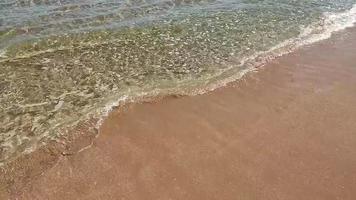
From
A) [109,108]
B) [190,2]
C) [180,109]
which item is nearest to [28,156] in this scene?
[109,108]

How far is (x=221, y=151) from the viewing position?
7199 millimetres

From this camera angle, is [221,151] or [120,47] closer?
[221,151]

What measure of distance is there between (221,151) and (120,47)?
4.71 m

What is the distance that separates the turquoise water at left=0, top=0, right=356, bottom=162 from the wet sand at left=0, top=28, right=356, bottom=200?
617 millimetres

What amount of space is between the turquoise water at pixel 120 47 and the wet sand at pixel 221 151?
617mm

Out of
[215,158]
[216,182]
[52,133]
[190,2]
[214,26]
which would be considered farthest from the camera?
[190,2]

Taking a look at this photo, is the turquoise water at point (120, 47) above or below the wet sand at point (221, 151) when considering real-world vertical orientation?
above

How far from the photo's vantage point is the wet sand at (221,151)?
6.44 m

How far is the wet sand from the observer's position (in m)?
6.44

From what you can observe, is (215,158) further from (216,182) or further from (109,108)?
(109,108)

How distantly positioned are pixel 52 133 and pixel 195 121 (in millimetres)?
2409

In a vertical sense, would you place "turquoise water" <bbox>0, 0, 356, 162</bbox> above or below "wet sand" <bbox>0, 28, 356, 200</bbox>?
above

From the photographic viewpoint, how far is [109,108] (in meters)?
8.33

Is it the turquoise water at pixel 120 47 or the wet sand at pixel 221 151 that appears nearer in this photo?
the wet sand at pixel 221 151
